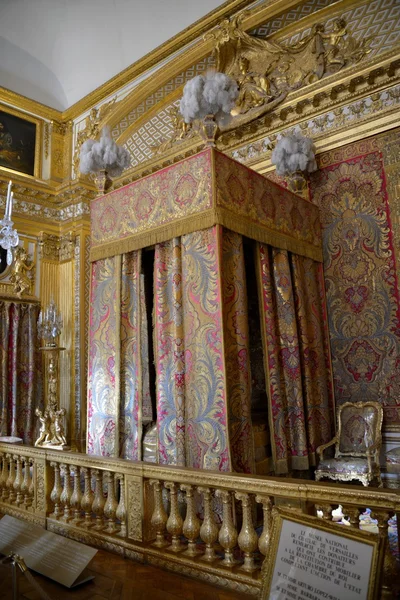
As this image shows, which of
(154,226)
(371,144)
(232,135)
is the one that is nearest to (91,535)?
(154,226)

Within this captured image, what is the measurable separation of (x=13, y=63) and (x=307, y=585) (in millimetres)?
9298

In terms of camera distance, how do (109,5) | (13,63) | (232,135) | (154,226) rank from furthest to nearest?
1. (13,63)
2. (109,5)
3. (232,135)
4. (154,226)

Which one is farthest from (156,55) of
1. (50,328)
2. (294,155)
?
(50,328)

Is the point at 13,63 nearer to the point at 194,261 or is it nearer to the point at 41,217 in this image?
the point at 41,217

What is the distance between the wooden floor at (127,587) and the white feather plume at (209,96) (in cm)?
342

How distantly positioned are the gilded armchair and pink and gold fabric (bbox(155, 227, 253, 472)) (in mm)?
1403

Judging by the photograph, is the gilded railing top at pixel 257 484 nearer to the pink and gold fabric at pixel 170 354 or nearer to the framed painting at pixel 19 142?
the pink and gold fabric at pixel 170 354

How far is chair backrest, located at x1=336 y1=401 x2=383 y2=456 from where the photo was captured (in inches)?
189

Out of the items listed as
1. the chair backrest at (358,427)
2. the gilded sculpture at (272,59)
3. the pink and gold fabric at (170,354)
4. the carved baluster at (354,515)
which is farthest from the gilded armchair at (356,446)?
the gilded sculpture at (272,59)

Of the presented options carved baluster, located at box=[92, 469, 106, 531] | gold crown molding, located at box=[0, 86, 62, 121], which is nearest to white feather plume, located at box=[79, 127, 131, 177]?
carved baluster, located at box=[92, 469, 106, 531]

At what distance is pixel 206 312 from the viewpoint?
11.8 ft

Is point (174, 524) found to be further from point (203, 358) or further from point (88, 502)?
point (203, 358)

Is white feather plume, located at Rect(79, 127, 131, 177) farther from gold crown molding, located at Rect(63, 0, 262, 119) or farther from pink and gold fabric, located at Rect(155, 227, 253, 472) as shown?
gold crown molding, located at Rect(63, 0, 262, 119)

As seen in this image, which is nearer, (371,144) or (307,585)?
(307,585)
